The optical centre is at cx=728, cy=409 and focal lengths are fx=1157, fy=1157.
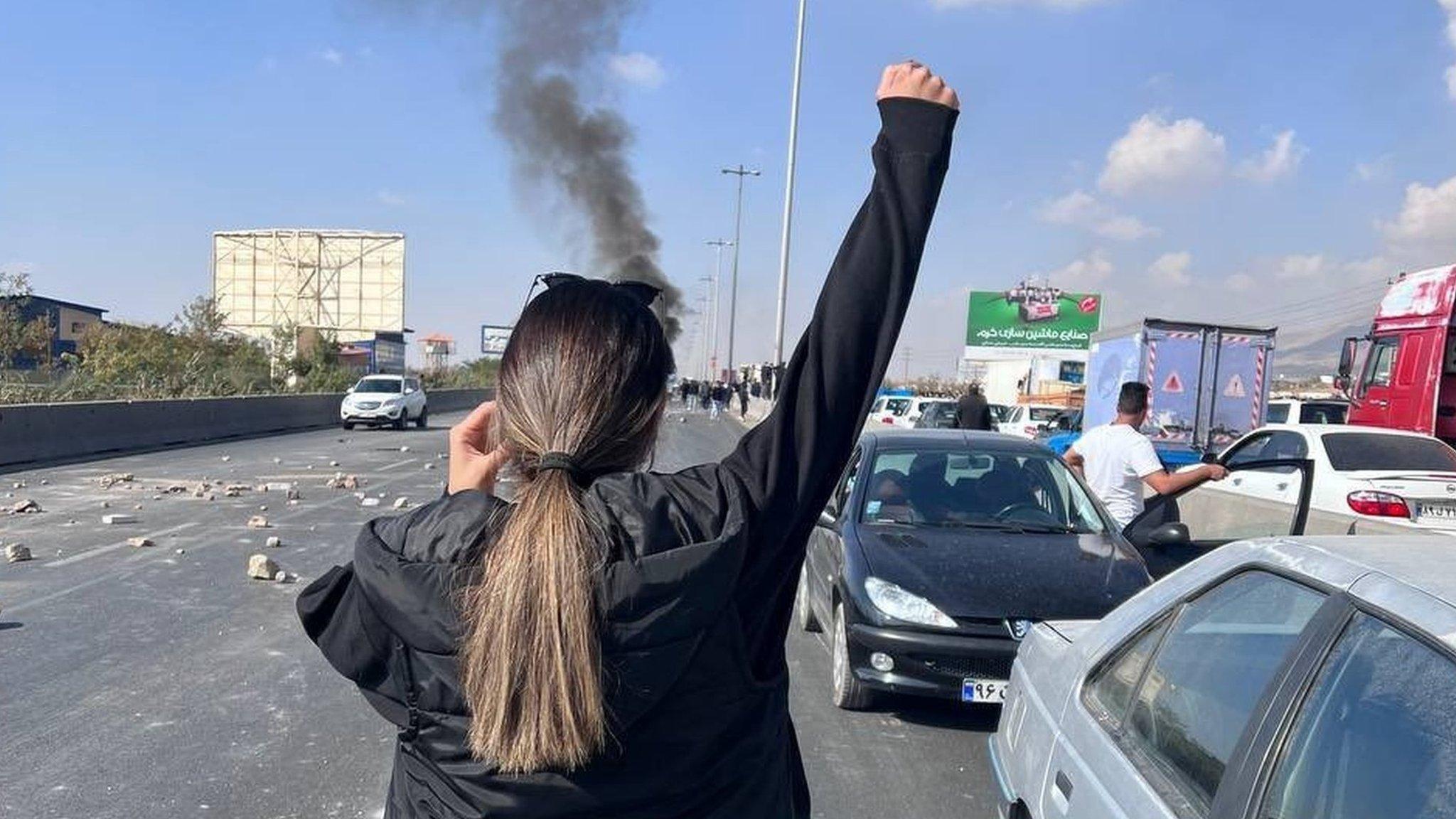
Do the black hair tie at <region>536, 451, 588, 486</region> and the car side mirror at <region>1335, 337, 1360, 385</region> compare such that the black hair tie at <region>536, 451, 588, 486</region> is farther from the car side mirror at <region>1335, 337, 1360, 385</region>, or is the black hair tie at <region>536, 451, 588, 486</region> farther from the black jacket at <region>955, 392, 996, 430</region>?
the car side mirror at <region>1335, 337, 1360, 385</region>

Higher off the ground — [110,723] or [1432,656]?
[1432,656]

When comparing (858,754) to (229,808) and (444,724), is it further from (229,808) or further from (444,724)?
(444,724)

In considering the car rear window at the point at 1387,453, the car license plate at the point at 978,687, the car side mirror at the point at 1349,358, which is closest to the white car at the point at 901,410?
the car side mirror at the point at 1349,358

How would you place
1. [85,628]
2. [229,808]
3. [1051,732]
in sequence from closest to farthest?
[1051,732]
[229,808]
[85,628]

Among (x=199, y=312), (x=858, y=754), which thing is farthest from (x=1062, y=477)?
(x=199, y=312)

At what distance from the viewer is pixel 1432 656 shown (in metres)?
1.89

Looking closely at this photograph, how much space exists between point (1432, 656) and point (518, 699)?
1.48m

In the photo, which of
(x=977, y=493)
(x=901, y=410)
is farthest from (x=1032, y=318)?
(x=977, y=493)

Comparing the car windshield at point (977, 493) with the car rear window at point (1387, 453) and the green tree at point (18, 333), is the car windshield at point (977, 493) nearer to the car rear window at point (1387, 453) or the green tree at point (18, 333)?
the car rear window at point (1387, 453)

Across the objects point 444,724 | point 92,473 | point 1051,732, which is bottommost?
point 92,473

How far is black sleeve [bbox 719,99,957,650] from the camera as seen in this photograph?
1.50 meters

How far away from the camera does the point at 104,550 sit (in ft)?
31.4

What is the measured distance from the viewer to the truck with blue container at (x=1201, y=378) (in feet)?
58.4

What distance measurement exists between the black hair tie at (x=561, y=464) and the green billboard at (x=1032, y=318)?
55922 mm
